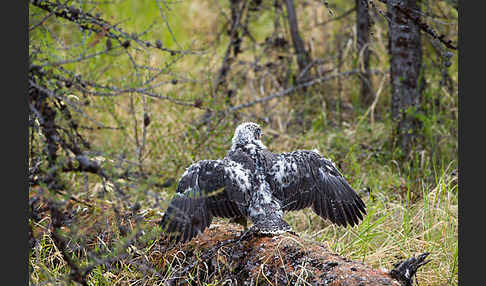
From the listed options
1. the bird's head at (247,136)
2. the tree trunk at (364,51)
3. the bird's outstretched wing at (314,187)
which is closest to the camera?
the bird's outstretched wing at (314,187)

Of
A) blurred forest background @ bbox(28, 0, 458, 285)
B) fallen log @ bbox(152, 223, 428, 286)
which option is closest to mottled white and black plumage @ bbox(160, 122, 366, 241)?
Answer: fallen log @ bbox(152, 223, 428, 286)

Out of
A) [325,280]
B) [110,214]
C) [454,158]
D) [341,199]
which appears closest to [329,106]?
[454,158]

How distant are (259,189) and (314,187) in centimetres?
47

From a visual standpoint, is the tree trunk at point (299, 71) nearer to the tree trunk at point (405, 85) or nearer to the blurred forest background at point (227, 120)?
the blurred forest background at point (227, 120)

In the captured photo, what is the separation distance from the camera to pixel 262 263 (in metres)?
3.40

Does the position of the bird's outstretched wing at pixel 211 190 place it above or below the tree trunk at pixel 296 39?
below

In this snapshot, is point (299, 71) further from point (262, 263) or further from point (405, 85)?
→ point (262, 263)

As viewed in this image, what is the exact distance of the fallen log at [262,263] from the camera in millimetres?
3055

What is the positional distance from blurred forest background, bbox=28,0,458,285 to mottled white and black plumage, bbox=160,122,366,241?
0.31 m

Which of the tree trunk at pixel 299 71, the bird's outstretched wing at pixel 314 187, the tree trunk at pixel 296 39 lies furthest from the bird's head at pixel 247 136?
the tree trunk at pixel 296 39

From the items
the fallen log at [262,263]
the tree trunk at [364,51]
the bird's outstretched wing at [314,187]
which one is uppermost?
the tree trunk at [364,51]

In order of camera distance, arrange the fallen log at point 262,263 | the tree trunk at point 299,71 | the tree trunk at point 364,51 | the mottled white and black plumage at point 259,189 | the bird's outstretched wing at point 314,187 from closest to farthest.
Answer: the fallen log at point 262,263 → the mottled white and black plumage at point 259,189 → the bird's outstretched wing at point 314,187 → the tree trunk at point 299,71 → the tree trunk at point 364,51

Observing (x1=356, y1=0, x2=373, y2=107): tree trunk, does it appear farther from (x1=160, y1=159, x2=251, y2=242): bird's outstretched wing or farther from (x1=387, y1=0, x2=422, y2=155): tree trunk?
(x1=160, y1=159, x2=251, y2=242): bird's outstretched wing

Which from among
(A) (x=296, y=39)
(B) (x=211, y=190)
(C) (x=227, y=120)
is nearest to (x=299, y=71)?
(A) (x=296, y=39)
